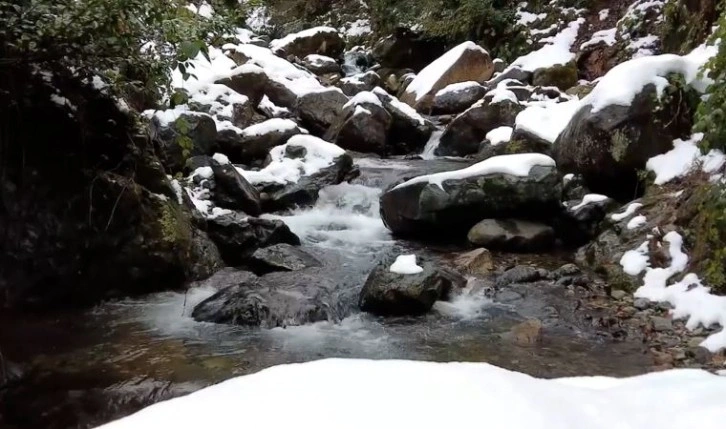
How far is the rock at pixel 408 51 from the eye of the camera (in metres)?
18.2

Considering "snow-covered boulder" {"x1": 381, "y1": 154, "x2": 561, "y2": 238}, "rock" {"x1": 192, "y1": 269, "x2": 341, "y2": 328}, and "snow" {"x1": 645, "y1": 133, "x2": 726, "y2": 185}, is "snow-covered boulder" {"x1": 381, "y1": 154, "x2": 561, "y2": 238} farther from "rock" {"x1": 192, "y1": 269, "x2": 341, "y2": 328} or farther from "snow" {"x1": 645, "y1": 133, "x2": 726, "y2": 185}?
"rock" {"x1": 192, "y1": 269, "x2": 341, "y2": 328}

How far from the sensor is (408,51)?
18266 mm

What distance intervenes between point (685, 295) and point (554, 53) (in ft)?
35.9

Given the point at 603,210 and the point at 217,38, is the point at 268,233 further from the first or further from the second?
the point at 603,210

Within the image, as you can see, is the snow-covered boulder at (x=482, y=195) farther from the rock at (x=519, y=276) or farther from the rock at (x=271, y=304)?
the rock at (x=271, y=304)

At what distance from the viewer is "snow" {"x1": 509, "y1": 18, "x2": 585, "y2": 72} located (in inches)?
569

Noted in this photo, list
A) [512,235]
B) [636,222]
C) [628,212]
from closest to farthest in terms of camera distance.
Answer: [636,222] < [628,212] < [512,235]

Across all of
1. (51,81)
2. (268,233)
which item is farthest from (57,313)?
(268,233)

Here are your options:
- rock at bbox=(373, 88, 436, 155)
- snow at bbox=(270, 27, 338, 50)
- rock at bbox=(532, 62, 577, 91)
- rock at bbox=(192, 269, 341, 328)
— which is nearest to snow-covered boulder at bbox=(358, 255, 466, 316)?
rock at bbox=(192, 269, 341, 328)

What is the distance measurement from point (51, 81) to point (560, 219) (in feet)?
18.6

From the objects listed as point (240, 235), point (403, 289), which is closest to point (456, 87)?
point (240, 235)

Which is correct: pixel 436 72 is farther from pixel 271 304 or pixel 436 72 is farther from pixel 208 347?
Result: pixel 208 347

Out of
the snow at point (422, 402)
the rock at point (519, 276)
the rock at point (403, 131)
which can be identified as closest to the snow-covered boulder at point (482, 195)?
the rock at point (519, 276)

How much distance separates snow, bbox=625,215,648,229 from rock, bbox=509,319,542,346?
195cm
